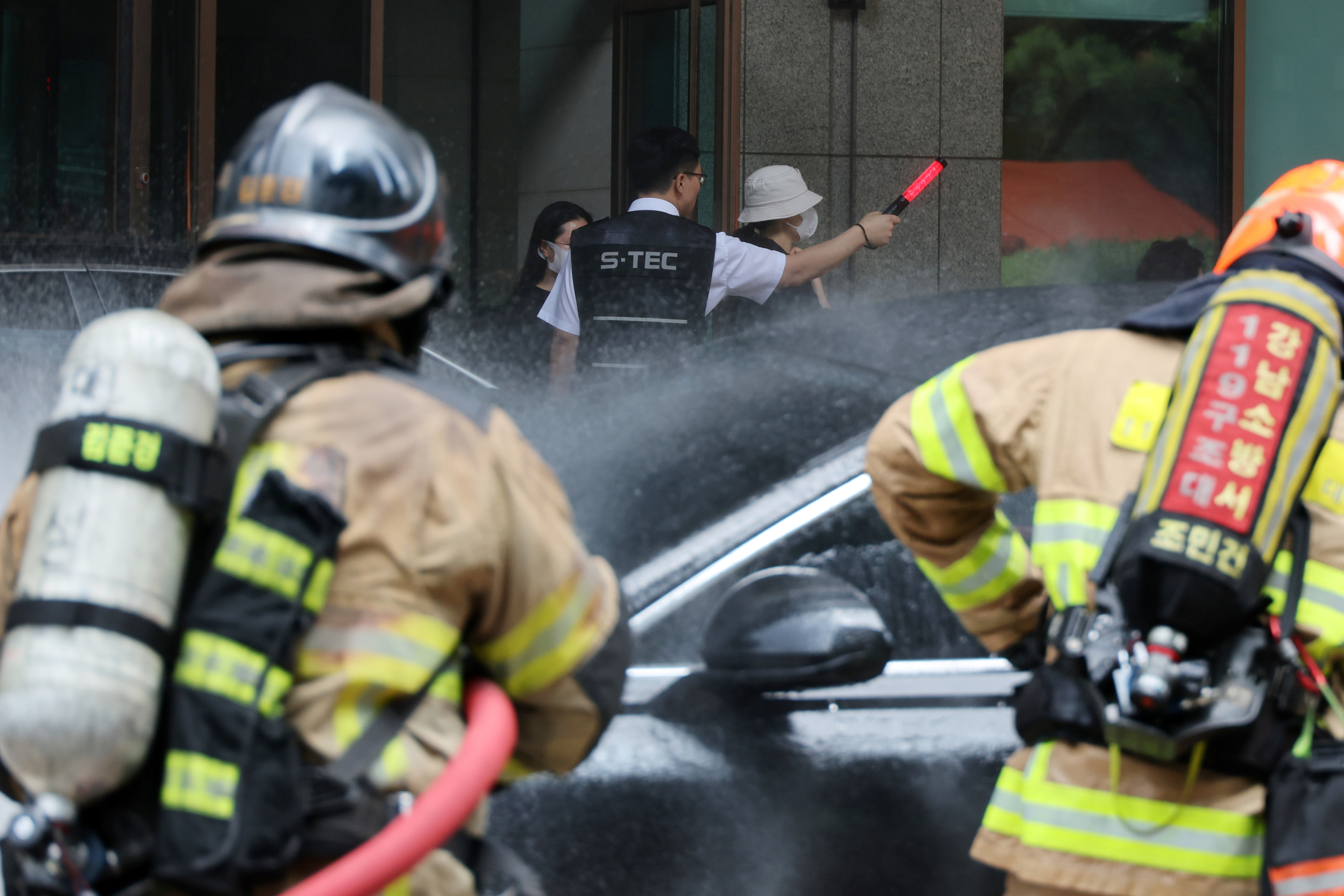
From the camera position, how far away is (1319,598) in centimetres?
172

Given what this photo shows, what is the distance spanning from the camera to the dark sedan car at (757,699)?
2.25 meters

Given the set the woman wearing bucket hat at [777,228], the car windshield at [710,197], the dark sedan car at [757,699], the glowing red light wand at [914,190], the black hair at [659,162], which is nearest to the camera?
the dark sedan car at [757,699]

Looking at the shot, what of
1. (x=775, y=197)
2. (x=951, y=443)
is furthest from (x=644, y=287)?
(x=951, y=443)

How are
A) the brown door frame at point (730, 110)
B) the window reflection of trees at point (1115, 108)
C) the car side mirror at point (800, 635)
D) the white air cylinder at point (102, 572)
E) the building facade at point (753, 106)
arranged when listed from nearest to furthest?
the white air cylinder at point (102, 572) < the car side mirror at point (800, 635) < the building facade at point (753, 106) < the brown door frame at point (730, 110) < the window reflection of trees at point (1115, 108)

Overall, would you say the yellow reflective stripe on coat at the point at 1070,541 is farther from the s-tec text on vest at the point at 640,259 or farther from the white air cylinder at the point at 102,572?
the s-tec text on vest at the point at 640,259

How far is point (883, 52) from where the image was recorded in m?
7.49

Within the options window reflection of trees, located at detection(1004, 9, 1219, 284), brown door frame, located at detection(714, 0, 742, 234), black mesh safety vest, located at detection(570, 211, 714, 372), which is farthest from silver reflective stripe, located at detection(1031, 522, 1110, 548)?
window reflection of trees, located at detection(1004, 9, 1219, 284)

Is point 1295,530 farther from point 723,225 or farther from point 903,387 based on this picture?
point 723,225

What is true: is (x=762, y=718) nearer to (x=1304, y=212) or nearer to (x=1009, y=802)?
(x=1009, y=802)

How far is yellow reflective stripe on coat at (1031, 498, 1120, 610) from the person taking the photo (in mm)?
1788

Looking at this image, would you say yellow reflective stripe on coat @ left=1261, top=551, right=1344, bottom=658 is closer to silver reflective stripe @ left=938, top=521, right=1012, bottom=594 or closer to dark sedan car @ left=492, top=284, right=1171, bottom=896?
silver reflective stripe @ left=938, top=521, right=1012, bottom=594

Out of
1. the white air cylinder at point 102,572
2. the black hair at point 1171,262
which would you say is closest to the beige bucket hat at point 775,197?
the black hair at point 1171,262

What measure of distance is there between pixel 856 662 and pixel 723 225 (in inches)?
212

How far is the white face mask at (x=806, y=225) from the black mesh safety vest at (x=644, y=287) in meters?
1.09
